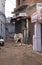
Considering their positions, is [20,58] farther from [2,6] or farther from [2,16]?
[2,6]

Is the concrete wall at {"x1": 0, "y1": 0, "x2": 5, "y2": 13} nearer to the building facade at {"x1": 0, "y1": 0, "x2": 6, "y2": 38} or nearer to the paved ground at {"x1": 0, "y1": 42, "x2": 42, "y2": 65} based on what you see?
the building facade at {"x1": 0, "y1": 0, "x2": 6, "y2": 38}

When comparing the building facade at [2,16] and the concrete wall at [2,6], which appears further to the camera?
the concrete wall at [2,6]

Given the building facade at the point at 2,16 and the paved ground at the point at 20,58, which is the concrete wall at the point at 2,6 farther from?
the paved ground at the point at 20,58

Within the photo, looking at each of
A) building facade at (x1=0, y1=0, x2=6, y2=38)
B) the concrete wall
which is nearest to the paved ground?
building facade at (x1=0, y1=0, x2=6, y2=38)

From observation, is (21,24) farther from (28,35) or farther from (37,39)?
(37,39)

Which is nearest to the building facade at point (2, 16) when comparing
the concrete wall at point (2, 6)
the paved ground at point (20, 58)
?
the concrete wall at point (2, 6)

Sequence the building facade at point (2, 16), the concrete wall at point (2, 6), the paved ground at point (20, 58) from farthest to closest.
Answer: the concrete wall at point (2, 6) → the building facade at point (2, 16) → the paved ground at point (20, 58)

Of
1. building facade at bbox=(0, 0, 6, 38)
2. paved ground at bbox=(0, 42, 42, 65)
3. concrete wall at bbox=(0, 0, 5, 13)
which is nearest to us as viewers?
paved ground at bbox=(0, 42, 42, 65)

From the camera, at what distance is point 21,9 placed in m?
55.2

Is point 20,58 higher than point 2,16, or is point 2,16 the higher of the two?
point 2,16

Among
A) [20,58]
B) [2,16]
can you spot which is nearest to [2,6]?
[2,16]

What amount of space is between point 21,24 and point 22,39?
319 inches

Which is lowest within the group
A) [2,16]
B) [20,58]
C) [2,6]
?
[20,58]

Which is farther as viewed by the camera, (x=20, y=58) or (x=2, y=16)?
(x=2, y=16)
